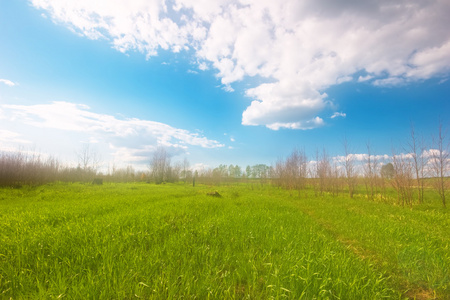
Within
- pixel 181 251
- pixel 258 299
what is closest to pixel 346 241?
pixel 258 299

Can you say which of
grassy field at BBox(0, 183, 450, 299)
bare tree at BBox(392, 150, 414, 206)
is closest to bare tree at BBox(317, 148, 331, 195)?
bare tree at BBox(392, 150, 414, 206)

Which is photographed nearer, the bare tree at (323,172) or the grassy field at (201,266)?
the grassy field at (201,266)

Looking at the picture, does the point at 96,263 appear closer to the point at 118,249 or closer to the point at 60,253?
the point at 118,249

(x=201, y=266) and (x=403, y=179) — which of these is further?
(x=403, y=179)

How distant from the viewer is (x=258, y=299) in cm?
236

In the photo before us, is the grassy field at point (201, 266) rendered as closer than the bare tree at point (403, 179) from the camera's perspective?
Yes

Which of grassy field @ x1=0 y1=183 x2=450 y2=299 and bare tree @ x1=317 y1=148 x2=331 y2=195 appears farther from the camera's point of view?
bare tree @ x1=317 y1=148 x2=331 y2=195

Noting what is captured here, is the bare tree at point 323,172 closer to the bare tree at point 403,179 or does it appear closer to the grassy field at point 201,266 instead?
the bare tree at point 403,179

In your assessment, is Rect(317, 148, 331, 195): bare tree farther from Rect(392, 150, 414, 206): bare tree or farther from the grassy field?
the grassy field

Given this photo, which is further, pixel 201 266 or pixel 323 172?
pixel 323 172

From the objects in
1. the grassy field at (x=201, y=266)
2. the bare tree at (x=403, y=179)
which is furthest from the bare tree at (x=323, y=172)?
the grassy field at (x=201, y=266)

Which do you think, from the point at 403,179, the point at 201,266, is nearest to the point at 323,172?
the point at 403,179

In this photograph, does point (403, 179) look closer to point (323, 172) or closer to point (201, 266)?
point (323, 172)

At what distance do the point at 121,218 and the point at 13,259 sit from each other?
2595 millimetres
